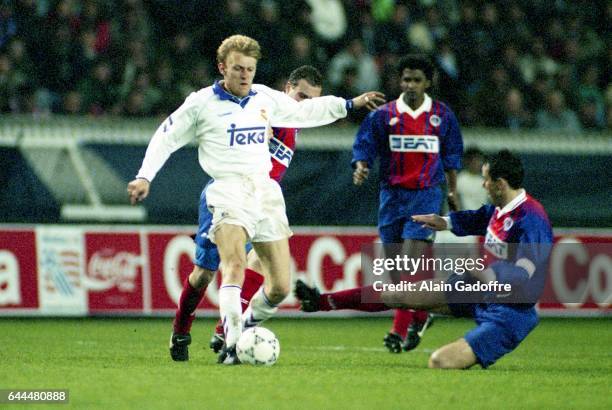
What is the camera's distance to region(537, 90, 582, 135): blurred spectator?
1723 cm

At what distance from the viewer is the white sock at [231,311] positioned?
8312 mm

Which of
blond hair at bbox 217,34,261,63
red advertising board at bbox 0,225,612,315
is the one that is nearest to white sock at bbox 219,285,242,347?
blond hair at bbox 217,34,261,63

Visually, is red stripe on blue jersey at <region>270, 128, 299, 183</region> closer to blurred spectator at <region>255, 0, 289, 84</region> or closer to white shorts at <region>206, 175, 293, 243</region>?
white shorts at <region>206, 175, 293, 243</region>

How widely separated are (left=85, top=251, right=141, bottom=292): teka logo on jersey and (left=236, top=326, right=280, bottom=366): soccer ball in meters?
5.85

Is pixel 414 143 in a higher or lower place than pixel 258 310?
higher

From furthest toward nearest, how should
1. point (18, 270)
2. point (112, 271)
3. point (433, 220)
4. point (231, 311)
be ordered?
1. point (112, 271)
2. point (18, 270)
3. point (433, 220)
4. point (231, 311)

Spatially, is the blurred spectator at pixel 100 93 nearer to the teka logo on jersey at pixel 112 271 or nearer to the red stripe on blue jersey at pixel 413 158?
the teka logo on jersey at pixel 112 271

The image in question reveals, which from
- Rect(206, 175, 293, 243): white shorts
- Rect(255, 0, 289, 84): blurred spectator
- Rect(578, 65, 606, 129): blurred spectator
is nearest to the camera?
Rect(206, 175, 293, 243): white shorts

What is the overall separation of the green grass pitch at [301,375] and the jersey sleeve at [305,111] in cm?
167

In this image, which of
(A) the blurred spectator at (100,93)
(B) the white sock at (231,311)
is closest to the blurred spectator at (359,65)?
(A) the blurred spectator at (100,93)

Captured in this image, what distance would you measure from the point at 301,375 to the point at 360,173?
112 inches

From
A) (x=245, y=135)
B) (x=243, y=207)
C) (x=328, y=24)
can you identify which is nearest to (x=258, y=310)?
(x=243, y=207)

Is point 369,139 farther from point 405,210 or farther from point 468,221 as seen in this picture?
point 468,221

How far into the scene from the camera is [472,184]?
50.5ft
